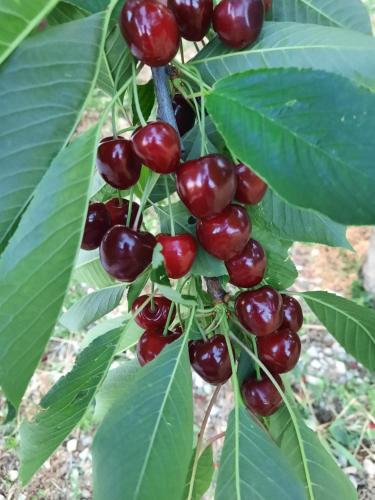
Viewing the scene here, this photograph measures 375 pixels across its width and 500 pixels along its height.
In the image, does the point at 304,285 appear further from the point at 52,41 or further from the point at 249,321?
the point at 52,41

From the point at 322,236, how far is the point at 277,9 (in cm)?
36

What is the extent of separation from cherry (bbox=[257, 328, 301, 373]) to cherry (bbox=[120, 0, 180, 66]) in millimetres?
470

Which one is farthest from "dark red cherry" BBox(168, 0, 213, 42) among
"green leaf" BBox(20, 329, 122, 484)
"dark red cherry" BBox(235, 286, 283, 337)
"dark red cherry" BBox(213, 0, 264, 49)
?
"green leaf" BBox(20, 329, 122, 484)

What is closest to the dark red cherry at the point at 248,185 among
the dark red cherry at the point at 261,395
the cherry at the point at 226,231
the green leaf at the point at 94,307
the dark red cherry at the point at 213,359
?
the cherry at the point at 226,231

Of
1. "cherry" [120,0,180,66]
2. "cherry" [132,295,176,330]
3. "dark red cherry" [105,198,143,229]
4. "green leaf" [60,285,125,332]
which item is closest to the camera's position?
"cherry" [120,0,180,66]

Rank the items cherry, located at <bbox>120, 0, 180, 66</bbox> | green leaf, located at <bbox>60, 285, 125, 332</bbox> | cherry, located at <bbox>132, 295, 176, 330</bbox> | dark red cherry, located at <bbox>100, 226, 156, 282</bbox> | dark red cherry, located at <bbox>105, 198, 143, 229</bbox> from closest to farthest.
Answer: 1. cherry, located at <bbox>120, 0, 180, 66</bbox>
2. dark red cherry, located at <bbox>100, 226, 156, 282</bbox>
3. dark red cherry, located at <bbox>105, 198, 143, 229</bbox>
4. cherry, located at <bbox>132, 295, 176, 330</bbox>
5. green leaf, located at <bbox>60, 285, 125, 332</bbox>

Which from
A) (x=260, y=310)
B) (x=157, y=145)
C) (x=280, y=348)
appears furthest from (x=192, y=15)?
(x=280, y=348)

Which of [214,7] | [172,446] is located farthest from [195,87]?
[172,446]

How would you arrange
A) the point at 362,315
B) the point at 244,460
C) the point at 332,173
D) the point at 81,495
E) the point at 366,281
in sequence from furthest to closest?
the point at 366,281, the point at 81,495, the point at 362,315, the point at 244,460, the point at 332,173

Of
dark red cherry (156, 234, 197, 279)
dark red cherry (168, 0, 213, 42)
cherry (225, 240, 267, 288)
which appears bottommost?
cherry (225, 240, 267, 288)

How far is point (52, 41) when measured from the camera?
531mm

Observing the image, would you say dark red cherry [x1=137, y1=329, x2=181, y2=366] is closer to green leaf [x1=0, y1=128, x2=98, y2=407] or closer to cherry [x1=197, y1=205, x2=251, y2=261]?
cherry [x1=197, y1=205, x2=251, y2=261]

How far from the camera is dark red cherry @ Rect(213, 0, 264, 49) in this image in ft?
2.14

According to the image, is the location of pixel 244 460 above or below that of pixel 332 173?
below
